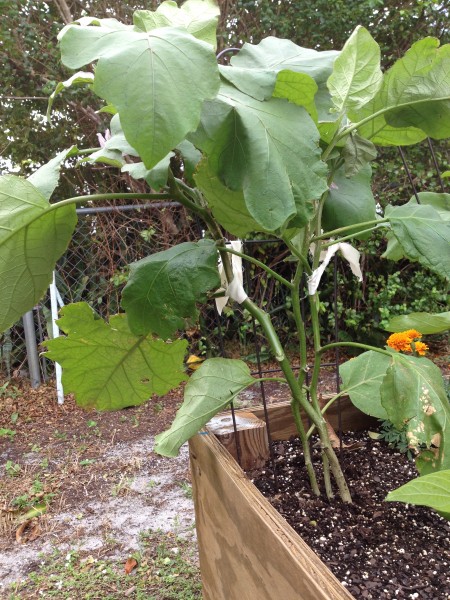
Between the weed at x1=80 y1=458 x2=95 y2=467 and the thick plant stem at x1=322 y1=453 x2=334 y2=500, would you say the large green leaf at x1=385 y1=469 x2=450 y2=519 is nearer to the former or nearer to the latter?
the thick plant stem at x1=322 y1=453 x2=334 y2=500

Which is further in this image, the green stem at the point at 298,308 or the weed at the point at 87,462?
the weed at the point at 87,462

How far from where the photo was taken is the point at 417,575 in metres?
0.73

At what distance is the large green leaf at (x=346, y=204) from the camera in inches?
33.9

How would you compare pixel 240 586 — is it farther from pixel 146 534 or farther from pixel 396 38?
pixel 396 38

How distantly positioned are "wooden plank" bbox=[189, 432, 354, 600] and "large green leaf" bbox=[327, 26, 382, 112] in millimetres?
618

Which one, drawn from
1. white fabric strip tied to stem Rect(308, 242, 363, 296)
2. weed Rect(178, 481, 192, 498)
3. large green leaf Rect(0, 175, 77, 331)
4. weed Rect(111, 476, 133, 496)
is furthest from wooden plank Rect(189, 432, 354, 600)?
weed Rect(111, 476, 133, 496)

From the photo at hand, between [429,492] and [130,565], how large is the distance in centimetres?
163

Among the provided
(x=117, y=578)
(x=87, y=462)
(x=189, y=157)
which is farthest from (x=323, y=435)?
(x=87, y=462)

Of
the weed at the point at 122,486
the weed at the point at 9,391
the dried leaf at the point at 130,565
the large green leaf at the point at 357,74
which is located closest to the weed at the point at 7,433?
the weed at the point at 9,391

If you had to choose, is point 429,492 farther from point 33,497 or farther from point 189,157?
point 33,497

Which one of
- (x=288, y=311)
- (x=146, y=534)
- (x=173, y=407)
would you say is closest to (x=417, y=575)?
(x=146, y=534)

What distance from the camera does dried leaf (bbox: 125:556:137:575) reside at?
5.88 feet

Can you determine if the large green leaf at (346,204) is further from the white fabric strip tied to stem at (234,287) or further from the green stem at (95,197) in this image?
the green stem at (95,197)

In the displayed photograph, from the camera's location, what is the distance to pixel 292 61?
2.54 ft
